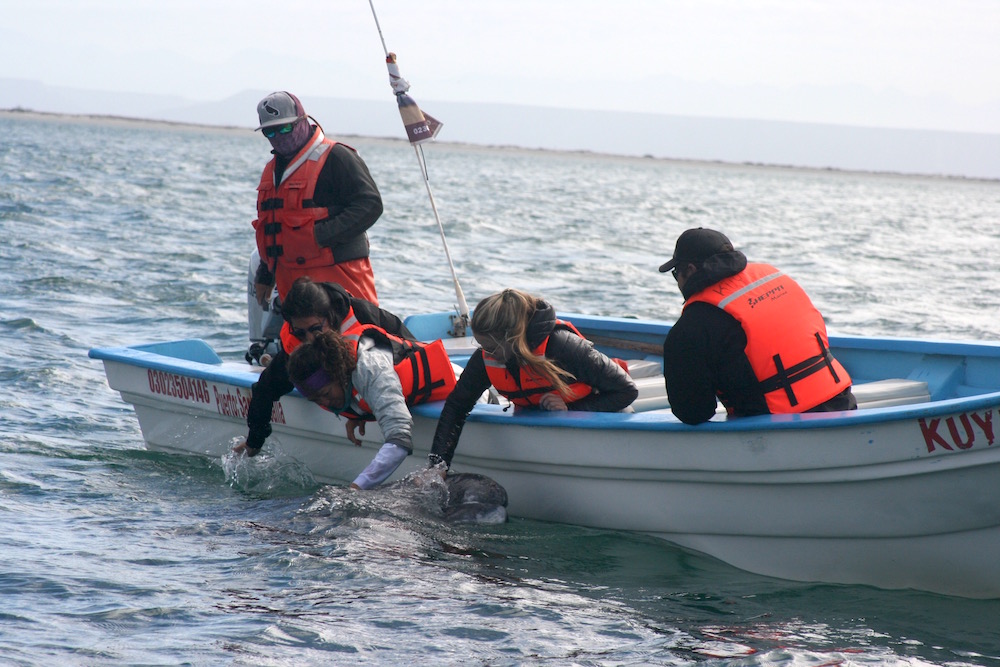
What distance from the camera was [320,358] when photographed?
4914 millimetres

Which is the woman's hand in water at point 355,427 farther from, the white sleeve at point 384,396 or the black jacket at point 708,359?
the black jacket at point 708,359

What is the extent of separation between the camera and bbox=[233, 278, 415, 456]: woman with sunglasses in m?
5.01

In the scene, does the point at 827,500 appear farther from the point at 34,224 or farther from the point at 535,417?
the point at 34,224

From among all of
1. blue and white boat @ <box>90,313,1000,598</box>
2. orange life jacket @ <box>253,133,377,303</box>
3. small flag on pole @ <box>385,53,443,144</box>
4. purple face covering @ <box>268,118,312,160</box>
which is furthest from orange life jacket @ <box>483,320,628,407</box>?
small flag on pole @ <box>385,53,443,144</box>

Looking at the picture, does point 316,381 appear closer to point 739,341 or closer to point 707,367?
point 707,367

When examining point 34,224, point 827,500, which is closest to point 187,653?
point 827,500

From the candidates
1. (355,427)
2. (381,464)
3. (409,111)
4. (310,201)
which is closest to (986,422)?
(381,464)

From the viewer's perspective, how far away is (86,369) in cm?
898

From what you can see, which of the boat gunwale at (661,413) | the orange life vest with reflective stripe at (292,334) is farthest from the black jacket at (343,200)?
the boat gunwale at (661,413)

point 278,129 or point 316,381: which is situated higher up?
point 278,129

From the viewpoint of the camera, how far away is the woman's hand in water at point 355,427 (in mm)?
5492

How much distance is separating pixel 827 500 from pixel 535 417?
4.42 feet

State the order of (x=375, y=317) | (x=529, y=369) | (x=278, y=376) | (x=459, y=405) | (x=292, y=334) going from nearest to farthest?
(x=529, y=369)
(x=459, y=405)
(x=292, y=334)
(x=278, y=376)
(x=375, y=317)

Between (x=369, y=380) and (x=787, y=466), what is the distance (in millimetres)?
1934
